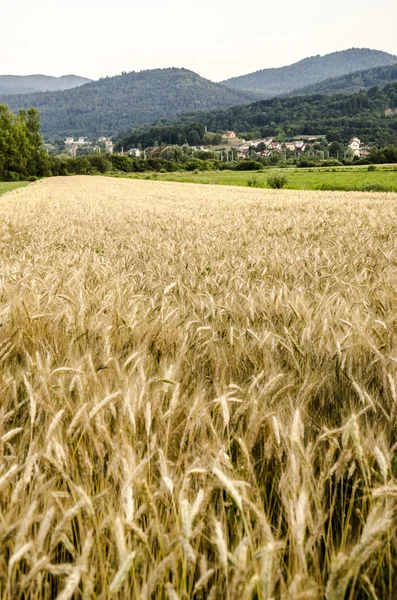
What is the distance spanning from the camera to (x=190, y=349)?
2.02m

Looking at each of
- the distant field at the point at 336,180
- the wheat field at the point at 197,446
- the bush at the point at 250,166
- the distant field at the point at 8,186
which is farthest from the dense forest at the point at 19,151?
the wheat field at the point at 197,446

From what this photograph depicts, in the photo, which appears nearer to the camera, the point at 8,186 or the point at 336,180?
the point at 336,180

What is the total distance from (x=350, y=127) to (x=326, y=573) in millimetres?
219448

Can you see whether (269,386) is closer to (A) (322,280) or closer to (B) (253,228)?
(A) (322,280)

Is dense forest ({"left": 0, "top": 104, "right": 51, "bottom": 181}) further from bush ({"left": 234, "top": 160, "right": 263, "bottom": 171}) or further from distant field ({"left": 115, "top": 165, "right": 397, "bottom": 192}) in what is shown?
bush ({"left": 234, "top": 160, "right": 263, "bottom": 171})

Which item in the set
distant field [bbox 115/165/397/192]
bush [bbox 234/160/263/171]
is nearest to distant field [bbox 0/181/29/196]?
distant field [bbox 115/165/397/192]

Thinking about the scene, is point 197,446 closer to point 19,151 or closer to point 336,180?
point 336,180

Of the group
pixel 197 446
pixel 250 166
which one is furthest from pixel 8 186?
pixel 250 166

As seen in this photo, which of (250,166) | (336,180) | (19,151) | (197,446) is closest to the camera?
(197,446)

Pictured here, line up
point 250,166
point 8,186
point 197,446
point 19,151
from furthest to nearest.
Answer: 1. point 250,166
2. point 19,151
3. point 8,186
4. point 197,446

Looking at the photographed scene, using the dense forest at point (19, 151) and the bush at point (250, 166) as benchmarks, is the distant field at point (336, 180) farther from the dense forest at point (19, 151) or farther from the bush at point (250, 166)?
the bush at point (250, 166)

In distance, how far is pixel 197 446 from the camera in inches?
47.4

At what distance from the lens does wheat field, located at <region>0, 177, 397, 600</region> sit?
2.69 ft

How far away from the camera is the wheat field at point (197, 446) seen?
2.69ft
